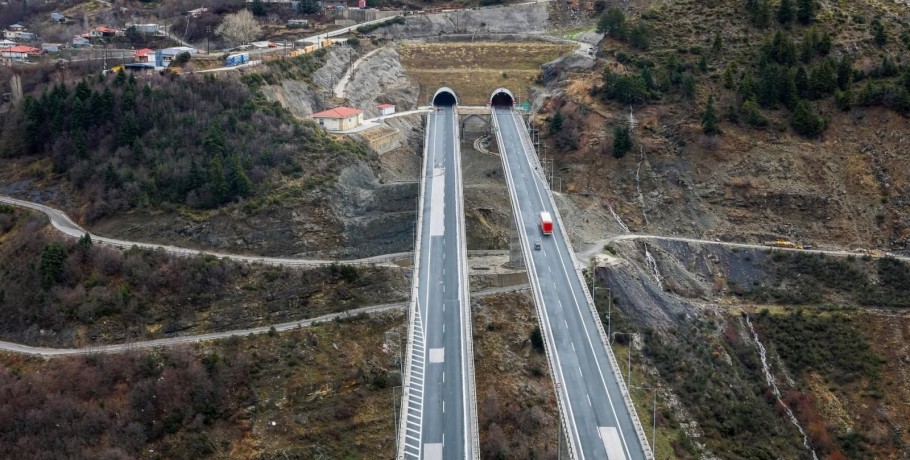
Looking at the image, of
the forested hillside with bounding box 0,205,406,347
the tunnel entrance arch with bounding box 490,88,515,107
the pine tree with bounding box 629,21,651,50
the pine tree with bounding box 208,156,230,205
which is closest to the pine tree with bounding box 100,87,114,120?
the forested hillside with bounding box 0,205,406,347

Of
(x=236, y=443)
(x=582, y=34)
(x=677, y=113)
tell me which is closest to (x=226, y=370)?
(x=236, y=443)

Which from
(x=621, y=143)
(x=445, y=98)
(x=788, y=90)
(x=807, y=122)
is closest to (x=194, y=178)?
(x=621, y=143)

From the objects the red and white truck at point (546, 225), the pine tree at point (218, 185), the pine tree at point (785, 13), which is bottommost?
the red and white truck at point (546, 225)

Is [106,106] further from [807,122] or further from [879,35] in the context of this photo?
[879,35]

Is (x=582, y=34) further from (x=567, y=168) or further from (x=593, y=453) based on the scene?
(x=593, y=453)

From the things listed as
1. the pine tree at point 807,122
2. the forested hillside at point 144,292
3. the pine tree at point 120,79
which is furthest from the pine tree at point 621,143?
the pine tree at point 120,79

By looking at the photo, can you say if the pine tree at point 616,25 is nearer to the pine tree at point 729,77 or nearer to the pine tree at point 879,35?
the pine tree at point 729,77
